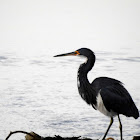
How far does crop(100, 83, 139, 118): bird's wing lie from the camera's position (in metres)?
3.14

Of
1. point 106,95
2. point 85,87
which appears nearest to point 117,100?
point 106,95

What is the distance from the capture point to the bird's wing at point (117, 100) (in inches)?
124

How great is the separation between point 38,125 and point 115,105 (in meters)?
1.72

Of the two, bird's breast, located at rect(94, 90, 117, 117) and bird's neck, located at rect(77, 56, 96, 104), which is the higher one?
bird's neck, located at rect(77, 56, 96, 104)

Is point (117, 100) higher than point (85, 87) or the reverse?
the reverse

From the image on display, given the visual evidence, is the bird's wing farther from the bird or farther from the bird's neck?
the bird's neck

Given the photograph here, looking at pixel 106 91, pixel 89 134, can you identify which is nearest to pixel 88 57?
pixel 106 91

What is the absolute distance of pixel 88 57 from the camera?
305 centimetres

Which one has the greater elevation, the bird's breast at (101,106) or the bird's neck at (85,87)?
the bird's neck at (85,87)

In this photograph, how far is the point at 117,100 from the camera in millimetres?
3174

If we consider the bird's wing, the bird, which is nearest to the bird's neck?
the bird

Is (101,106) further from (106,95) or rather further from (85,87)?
(85,87)

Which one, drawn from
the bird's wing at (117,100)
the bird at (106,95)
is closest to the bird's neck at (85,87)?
the bird at (106,95)

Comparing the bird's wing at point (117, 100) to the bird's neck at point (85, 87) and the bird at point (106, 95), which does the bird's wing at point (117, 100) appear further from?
the bird's neck at point (85, 87)
